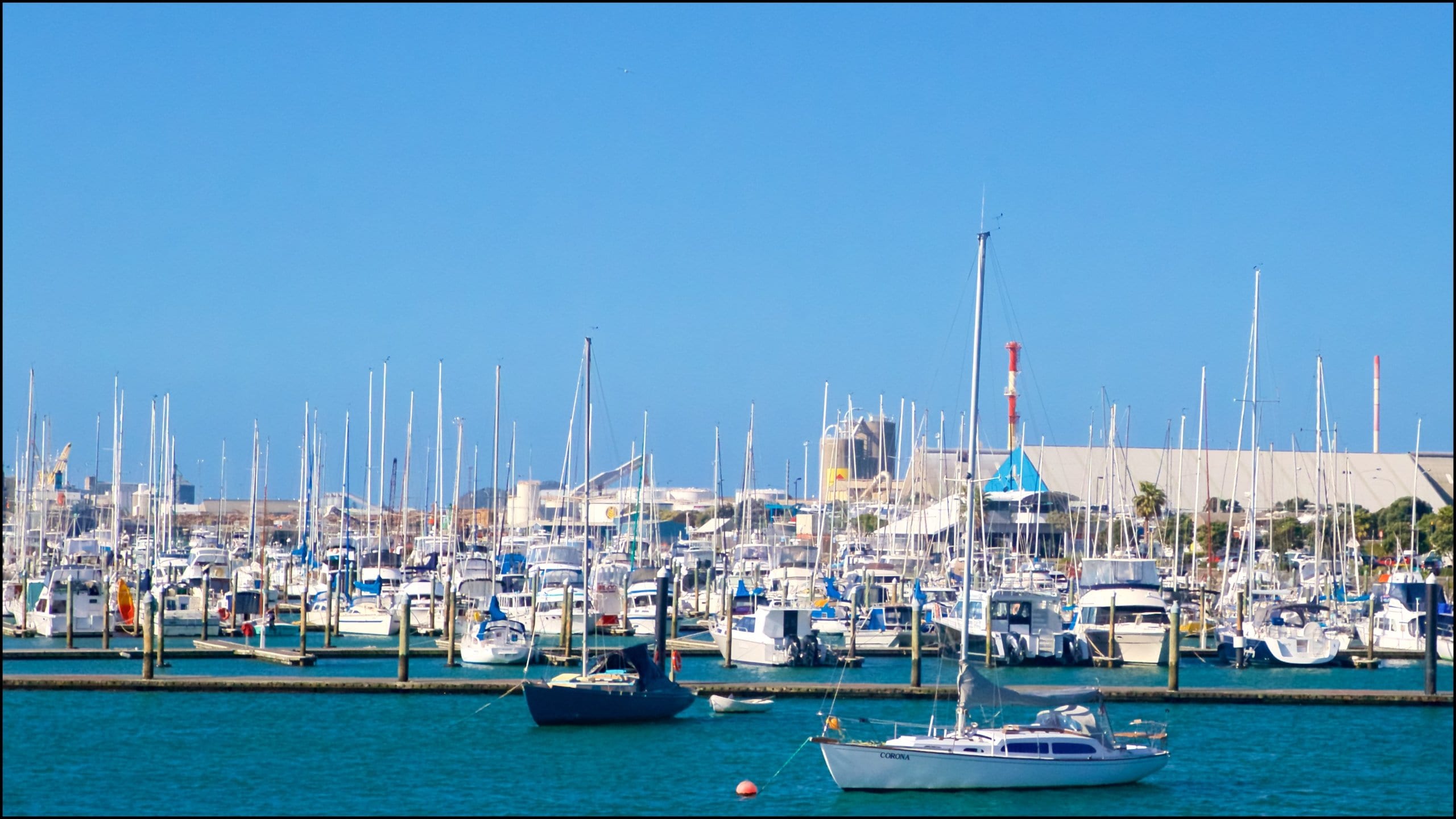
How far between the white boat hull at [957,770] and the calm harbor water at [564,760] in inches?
8.7

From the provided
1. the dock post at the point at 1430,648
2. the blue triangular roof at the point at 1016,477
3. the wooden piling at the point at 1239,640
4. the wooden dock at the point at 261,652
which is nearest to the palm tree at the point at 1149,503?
the blue triangular roof at the point at 1016,477

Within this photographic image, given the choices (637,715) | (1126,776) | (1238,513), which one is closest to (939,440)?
(1238,513)

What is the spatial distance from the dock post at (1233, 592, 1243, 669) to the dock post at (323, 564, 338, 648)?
2647cm

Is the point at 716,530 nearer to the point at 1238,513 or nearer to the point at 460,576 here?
the point at 460,576

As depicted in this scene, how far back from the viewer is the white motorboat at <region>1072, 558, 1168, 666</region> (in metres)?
48.6

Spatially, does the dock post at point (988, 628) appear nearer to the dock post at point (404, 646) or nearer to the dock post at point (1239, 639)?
the dock post at point (1239, 639)

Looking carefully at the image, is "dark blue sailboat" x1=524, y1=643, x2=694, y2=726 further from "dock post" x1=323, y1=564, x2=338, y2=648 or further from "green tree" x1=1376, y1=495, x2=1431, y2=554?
"green tree" x1=1376, y1=495, x2=1431, y2=554

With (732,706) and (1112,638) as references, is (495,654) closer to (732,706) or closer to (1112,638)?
(732,706)

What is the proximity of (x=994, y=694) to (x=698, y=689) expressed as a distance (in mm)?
12189

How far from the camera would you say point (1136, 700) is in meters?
37.9

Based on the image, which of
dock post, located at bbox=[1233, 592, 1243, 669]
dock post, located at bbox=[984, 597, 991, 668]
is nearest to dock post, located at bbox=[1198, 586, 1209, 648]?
dock post, located at bbox=[1233, 592, 1243, 669]

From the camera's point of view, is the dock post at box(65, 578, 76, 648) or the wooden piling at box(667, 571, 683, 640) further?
the wooden piling at box(667, 571, 683, 640)

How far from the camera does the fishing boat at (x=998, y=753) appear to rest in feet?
87.7

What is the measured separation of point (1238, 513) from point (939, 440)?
117ft
